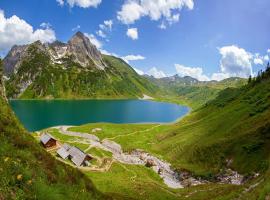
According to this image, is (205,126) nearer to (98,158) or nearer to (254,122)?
(254,122)

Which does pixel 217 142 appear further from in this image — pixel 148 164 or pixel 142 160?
pixel 142 160

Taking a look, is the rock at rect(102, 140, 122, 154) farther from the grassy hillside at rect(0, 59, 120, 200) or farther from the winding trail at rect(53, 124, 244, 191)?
the grassy hillside at rect(0, 59, 120, 200)

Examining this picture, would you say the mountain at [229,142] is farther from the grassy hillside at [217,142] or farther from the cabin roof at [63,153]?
the cabin roof at [63,153]

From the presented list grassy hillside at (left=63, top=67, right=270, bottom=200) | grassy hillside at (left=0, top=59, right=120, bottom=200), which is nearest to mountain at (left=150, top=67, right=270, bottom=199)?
grassy hillside at (left=63, top=67, right=270, bottom=200)

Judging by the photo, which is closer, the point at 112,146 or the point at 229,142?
the point at 229,142

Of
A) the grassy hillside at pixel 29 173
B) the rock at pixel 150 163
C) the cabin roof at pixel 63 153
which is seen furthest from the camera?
the rock at pixel 150 163

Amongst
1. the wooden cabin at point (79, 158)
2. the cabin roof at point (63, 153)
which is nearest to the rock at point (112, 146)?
the cabin roof at point (63, 153)

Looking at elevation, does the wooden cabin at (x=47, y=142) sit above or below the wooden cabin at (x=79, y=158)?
above

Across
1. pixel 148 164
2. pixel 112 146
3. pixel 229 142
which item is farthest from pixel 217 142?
pixel 112 146

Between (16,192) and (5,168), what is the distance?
6.87 feet

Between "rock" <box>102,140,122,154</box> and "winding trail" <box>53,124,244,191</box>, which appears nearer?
"winding trail" <box>53,124,244,191</box>

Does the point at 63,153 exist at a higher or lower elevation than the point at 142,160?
higher

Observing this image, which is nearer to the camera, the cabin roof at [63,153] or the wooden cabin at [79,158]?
the wooden cabin at [79,158]

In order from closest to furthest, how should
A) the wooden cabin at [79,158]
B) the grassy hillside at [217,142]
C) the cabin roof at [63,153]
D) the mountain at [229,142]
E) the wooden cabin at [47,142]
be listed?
the grassy hillside at [217,142]
the mountain at [229,142]
the wooden cabin at [79,158]
the cabin roof at [63,153]
the wooden cabin at [47,142]
